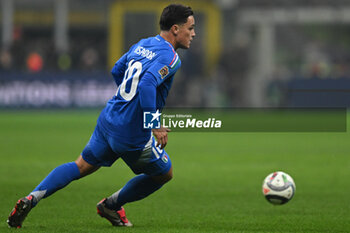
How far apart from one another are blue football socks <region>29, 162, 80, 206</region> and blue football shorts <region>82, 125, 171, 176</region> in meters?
0.14

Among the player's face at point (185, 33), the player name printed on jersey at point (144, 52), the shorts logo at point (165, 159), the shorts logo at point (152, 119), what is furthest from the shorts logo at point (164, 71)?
the shorts logo at point (165, 159)

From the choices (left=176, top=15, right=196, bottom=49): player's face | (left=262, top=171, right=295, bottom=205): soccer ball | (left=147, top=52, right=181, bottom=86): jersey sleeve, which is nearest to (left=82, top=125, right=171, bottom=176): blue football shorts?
(left=147, top=52, right=181, bottom=86): jersey sleeve

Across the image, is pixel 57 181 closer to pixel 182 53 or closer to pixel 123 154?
pixel 123 154

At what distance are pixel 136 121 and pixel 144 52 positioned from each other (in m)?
0.53

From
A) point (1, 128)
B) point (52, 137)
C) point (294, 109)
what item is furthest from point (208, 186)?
point (294, 109)

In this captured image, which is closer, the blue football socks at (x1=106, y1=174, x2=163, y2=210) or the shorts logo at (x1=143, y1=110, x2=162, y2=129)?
the shorts logo at (x1=143, y1=110, x2=162, y2=129)

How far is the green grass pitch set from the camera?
6582 millimetres

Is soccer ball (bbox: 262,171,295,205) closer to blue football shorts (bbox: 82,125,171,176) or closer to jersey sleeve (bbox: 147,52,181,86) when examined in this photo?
blue football shorts (bbox: 82,125,171,176)

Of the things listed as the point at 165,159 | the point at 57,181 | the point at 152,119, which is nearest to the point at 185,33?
the point at 152,119

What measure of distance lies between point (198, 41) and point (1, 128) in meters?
11.0

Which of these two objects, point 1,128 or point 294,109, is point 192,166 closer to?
point 1,128

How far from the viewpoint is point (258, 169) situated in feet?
36.3

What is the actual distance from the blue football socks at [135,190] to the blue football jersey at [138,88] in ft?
1.77

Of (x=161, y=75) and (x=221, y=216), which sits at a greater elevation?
(x=161, y=75)
